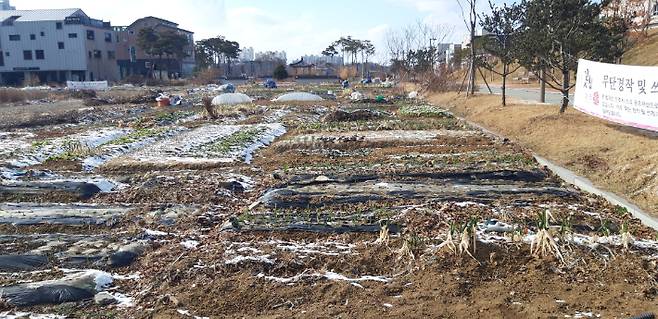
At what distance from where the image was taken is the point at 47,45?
54.4 metres

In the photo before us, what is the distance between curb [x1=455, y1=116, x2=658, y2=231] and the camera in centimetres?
547

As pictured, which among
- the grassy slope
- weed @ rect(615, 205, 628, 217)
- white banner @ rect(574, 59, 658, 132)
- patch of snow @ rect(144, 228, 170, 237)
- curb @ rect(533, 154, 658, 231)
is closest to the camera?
patch of snow @ rect(144, 228, 170, 237)

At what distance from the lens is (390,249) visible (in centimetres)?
468

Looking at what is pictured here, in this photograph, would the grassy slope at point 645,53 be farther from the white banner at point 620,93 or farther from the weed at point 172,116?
the weed at point 172,116

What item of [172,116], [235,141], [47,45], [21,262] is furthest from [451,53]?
[21,262]

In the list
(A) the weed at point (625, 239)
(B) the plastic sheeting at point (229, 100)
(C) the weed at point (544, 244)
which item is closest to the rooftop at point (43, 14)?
(B) the plastic sheeting at point (229, 100)

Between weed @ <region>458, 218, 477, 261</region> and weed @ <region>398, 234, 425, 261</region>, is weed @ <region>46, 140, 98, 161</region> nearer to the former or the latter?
weed @ <region>398, 234, 425, 261</region>

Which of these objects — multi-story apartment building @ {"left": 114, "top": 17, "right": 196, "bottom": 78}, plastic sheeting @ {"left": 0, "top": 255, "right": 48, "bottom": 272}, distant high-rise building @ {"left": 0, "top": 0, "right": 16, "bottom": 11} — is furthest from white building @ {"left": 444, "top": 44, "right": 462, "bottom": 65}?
distant high-rise building @ {"left": 0, "top": 0, "right": 16, "bottom": 11}

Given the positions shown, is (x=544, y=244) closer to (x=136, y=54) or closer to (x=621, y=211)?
(x=621, y=211)

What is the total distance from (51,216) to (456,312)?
4979 mm

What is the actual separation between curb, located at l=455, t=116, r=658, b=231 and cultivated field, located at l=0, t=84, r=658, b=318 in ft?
0.42

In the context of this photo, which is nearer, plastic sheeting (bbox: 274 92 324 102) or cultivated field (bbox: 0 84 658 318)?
cultivated field (bbox: 0 84 658 318)

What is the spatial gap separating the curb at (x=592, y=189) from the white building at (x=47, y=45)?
5652 centimetres

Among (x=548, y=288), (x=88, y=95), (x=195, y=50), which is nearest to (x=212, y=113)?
(x=548, y=288)
